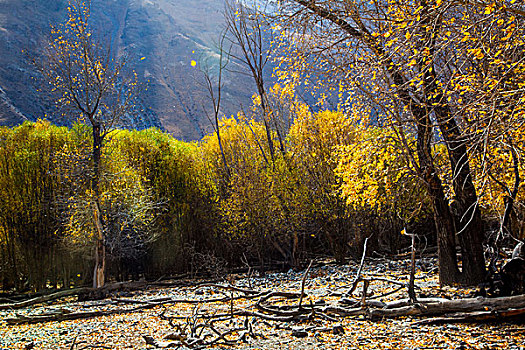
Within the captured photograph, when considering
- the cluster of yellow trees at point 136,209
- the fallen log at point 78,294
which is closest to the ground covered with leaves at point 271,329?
the fallen log at point 78,294

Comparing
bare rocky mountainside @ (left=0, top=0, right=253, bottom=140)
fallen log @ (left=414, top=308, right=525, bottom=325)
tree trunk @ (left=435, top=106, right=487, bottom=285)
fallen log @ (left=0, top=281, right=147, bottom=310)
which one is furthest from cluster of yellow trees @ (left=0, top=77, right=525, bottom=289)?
bare rocky mountainside @ (left=0, top=0, right=253, bottom=140)

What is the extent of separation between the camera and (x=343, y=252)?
13391mm

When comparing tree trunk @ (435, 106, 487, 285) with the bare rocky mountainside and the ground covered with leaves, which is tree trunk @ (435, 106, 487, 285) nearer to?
the ground covered with leaves

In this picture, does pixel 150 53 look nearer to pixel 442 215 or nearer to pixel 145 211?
pixel 145 211

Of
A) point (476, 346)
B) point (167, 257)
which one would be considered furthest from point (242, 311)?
point (167, 257)

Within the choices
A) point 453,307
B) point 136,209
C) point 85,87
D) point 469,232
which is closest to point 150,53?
point 85,87

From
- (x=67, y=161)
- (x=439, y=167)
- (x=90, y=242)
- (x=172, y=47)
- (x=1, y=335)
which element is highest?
(x=172, y=47)

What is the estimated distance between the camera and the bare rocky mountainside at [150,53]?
5422 cm

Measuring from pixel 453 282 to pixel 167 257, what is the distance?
445 inches

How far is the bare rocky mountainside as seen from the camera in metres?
54.2

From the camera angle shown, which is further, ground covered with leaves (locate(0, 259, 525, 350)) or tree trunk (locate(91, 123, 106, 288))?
tree trunk (locate(91, 123, 106, 288))

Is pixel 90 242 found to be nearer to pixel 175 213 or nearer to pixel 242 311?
pixel 175 213

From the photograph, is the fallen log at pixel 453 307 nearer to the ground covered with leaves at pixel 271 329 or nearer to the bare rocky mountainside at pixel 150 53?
the ground covered with leaves at pixel 271 329

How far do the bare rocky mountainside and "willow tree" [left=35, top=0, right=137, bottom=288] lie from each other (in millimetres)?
36668
